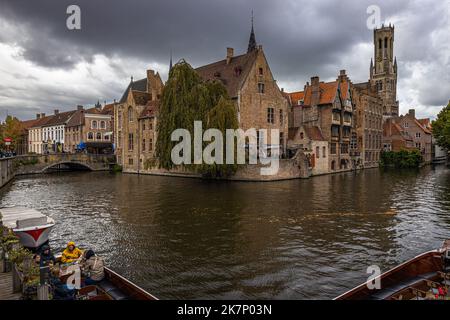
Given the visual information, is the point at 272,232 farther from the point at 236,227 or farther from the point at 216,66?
the point at 216,66

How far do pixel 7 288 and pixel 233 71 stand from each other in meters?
45.2

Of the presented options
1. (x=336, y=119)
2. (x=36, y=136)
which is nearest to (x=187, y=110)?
(x=336, y=119)

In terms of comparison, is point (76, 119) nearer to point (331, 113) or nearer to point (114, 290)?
point (331, 113)

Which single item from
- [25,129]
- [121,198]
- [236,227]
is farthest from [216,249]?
[25,129]

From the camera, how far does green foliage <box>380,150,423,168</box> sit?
68312 mm

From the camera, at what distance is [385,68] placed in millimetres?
115938

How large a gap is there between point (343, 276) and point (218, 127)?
2558cm

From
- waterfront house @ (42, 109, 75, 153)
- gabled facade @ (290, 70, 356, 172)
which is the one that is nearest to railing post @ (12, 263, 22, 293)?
gabled facade @ (290, 70, 356, 172)

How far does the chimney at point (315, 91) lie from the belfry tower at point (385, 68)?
227 ft

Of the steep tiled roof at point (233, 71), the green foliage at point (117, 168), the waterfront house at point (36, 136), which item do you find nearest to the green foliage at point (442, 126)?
the steep tiled roof at point (233, 71)

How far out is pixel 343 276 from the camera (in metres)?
11.3

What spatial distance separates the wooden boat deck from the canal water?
371 cm

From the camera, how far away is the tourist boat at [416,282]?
8.36m

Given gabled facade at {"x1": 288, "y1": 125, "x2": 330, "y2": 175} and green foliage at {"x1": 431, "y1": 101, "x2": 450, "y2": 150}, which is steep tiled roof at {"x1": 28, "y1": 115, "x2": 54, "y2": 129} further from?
green foliage at {"x1": 431, "y1": 101, "x2": 450, "y2": 150}
